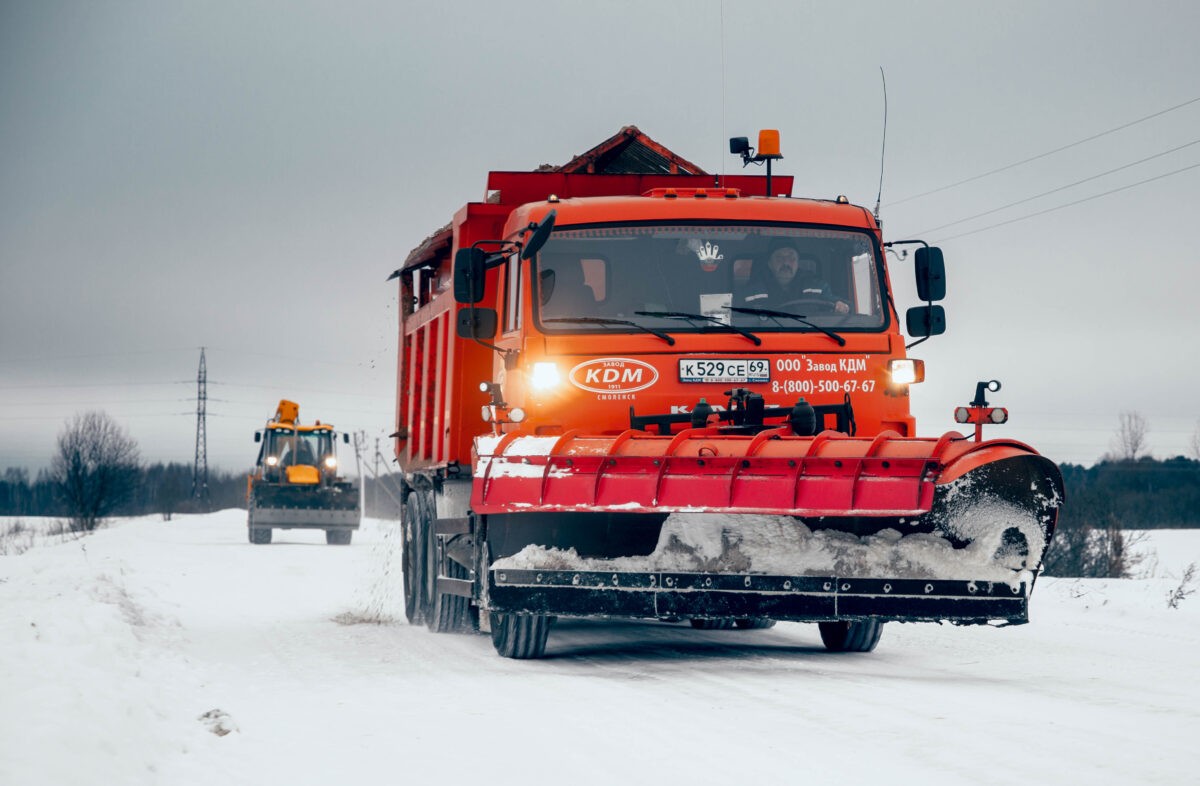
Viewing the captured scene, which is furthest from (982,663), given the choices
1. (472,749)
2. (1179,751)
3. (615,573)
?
(472,749)

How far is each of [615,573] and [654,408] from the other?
51.9 inches

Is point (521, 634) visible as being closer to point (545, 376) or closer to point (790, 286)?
point (545, 376)

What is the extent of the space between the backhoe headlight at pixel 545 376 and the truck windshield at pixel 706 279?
Result: 274 mm

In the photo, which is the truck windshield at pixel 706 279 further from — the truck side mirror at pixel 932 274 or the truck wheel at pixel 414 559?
the truck wheel at pixel 414 559

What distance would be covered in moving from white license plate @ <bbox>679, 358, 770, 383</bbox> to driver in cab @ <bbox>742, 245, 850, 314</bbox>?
0.51 m

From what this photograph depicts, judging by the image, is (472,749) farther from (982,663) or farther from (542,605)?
(982,663)

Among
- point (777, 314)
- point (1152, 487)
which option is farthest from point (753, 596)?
point (1152, 487)

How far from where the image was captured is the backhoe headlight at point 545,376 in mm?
9039

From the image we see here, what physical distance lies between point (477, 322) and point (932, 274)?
9.93 feet

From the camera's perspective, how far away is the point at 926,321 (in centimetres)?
970

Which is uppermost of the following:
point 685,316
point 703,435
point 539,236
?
point 539,236

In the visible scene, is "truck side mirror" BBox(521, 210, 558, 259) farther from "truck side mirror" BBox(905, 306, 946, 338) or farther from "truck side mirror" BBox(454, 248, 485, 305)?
"truck side mirror" BBox(905, 306, 946, 338)

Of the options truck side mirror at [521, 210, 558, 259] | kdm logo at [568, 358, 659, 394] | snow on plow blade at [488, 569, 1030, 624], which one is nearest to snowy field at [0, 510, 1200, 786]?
snow on plow blade at [488, 569, 1030, 624]

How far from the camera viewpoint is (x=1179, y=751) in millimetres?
5594
